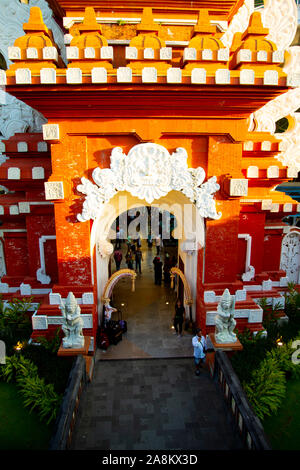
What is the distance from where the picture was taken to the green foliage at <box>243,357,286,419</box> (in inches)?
266

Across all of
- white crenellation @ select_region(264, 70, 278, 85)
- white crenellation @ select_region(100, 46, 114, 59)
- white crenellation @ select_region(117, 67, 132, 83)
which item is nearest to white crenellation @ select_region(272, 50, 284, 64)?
white crenellation @ select_region(264, 70, 278, 85)

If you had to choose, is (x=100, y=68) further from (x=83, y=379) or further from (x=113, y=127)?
(x=83, y=379)

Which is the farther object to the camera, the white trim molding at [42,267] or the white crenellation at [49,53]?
the white trim molding at [42,267]

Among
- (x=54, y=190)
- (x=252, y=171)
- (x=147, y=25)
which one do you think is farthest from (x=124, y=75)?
(x=252, y=171)

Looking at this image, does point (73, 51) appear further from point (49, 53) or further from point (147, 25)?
point (147, 25)

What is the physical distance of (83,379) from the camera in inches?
291

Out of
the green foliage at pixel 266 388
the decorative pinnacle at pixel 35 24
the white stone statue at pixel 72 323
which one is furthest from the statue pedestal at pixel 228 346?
the decorative pinnacle at pixel 35 24

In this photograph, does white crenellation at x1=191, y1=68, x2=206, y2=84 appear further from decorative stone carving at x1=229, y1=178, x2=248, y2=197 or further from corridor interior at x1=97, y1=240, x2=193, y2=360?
corridor interior at x1=97, y1=240, x2=193, y2=360

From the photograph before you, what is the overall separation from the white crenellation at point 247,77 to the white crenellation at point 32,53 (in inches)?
187

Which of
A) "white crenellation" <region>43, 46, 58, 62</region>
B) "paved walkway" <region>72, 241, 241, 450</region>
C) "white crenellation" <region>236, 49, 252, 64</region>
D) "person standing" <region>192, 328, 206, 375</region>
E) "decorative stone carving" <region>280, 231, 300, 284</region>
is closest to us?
"paved walkway" <region>72, 241, 241, 450</region>

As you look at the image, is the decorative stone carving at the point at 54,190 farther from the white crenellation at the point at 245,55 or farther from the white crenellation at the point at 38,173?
the white crenellation at the point at 245,55

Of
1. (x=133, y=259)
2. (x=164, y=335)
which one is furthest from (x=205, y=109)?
(x=133, y=259)

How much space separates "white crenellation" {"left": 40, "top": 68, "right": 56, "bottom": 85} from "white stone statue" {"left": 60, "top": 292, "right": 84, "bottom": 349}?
4.82 m

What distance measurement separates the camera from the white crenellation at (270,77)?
24.0ft
